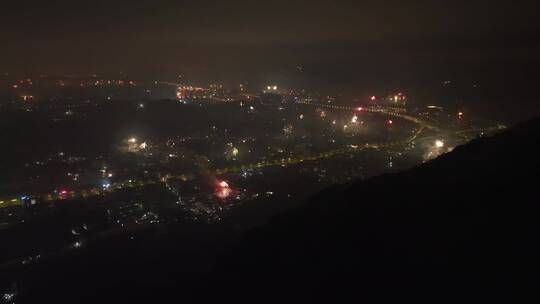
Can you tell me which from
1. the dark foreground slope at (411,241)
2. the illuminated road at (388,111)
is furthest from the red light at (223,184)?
the illuminated road at (388,111)

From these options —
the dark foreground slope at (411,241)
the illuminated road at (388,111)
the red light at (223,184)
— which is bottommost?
the red light at (223,184)

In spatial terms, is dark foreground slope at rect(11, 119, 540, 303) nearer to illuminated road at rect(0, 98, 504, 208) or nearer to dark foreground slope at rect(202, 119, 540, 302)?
dark foreground slope at rect(202, 119, 540, 302)

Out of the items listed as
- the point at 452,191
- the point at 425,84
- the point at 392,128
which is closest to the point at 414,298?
the point at 452,191

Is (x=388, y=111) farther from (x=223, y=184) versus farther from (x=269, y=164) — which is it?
(x=223, y=184)

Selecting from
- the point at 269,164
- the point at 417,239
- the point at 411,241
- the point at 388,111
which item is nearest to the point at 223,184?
the point at 269,164

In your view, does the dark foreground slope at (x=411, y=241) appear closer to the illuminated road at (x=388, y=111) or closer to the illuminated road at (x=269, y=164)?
the illuminated road at (x=269, y=164)

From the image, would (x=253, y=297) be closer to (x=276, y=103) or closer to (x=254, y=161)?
(x=254, y=161)

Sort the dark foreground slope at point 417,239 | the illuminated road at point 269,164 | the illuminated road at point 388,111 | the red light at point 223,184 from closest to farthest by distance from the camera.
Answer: the dark foreground slope at point 417,239
the illuminated road at point 269,164
the red light at point 223,184
the illuminated road at point 388,111
